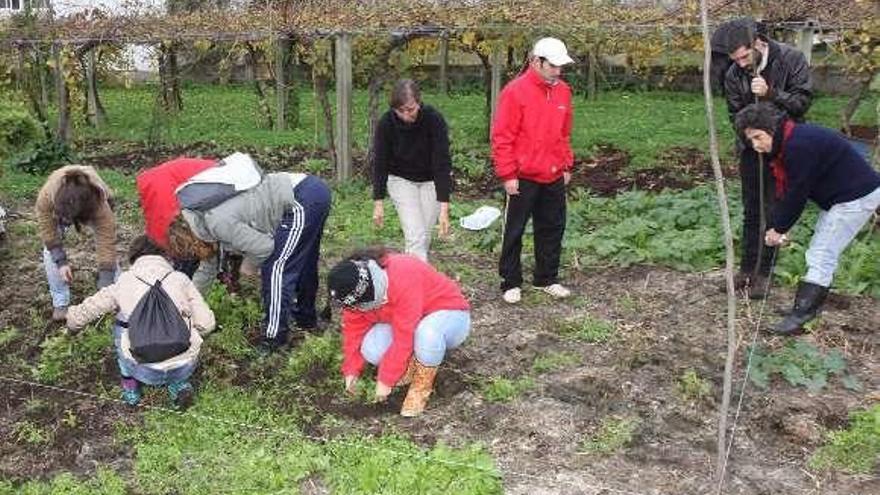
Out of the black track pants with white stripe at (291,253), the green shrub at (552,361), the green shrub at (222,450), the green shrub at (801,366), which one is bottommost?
the green shrub at (222,450)

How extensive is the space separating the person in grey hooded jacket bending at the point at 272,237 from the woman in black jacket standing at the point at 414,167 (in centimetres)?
73

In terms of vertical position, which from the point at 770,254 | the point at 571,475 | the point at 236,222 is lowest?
the point at 571,475

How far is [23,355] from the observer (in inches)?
193

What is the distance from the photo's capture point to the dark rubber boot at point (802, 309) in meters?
4.95

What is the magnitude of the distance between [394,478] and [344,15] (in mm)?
6755

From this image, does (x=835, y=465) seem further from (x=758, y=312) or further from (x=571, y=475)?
(x=758, y=312)

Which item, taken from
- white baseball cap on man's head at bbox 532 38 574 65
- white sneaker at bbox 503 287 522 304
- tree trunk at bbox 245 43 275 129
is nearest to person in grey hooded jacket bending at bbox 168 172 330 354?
white sneaker at bbox 503 287 522 304

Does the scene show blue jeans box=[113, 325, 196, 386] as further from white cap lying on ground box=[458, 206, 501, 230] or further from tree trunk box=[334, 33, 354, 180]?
tree trunk box=[334, 33, 354, 180]

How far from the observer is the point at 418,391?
163 inches

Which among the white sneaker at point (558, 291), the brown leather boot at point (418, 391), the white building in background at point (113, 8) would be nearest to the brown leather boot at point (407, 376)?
the brown leather boot at point (418, 391)

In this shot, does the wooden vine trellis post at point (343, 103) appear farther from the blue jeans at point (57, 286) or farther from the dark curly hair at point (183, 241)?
the dark curly hair at point (183, 241)

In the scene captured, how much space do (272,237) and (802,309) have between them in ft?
9.77

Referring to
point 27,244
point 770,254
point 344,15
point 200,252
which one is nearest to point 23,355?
point 200,252

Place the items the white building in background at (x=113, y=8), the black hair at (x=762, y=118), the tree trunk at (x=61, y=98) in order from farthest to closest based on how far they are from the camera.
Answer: the white building in background at (x=113, y=8) < the tree trunk at (x=61, y=98) < the black hair at (x=762, y=118)
